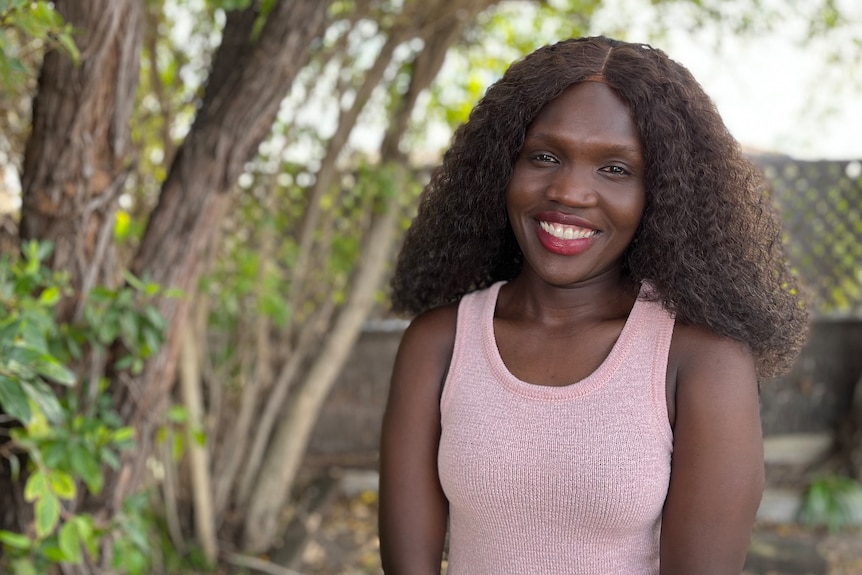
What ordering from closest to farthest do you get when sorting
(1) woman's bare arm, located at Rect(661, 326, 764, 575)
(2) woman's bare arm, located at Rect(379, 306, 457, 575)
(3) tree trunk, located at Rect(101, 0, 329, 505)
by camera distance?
(1) woman's bare arm, located at Rect(661, 326, 764, 575), (2) woman's bare arm, located at Rect(379, 306, 457, 575), (3) tree trunk, located at Rect(101, 0, 329, 505)

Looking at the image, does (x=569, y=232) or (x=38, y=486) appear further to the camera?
(x=38, y=486)

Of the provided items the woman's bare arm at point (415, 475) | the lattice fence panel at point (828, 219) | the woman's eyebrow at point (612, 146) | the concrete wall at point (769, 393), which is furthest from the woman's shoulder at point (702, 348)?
the lattice fence panel at point (828, 219)

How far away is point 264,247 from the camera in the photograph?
3.71 meters

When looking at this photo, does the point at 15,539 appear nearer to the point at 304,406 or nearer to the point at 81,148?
the point at 81,148

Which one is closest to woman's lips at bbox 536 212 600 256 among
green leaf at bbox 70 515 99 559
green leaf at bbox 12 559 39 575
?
green leaf at bbox 70 515 99 559

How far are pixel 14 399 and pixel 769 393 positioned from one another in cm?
412

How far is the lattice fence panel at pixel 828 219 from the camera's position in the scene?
495 cm

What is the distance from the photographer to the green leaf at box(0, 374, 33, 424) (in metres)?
1.70

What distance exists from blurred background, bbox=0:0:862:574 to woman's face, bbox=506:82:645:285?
1.49 ft

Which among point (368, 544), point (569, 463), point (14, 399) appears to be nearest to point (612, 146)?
point (569, 463)

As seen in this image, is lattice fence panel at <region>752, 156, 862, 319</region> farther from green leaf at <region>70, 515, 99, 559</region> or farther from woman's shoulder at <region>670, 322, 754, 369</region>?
green leaf at <region>70, 515, 99, 559</region>

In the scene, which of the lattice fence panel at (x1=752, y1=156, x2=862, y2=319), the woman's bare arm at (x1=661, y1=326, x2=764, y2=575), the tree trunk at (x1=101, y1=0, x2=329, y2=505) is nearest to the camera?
the woman's bare arm at (x1=661, y1=326, x2=764, y2=575)

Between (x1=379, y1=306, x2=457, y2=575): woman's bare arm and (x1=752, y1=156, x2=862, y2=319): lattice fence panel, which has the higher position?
(x1=752, y1=156, x2=862, y2=319): lattice fence panel

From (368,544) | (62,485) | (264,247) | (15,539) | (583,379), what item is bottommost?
(368,544)
